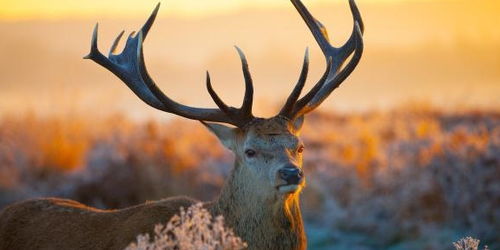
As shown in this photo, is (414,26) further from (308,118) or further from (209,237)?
(209,237)

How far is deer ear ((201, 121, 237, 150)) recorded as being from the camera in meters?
6.69

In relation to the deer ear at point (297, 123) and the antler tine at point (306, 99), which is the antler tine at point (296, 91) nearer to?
the antler tine at point (306, 99)

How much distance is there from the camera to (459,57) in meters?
37.7

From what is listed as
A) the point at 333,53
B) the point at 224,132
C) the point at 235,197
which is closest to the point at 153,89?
the point at 224,132

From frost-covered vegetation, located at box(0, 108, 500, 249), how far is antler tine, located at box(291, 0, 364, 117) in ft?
9.53

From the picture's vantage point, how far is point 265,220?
6156mm

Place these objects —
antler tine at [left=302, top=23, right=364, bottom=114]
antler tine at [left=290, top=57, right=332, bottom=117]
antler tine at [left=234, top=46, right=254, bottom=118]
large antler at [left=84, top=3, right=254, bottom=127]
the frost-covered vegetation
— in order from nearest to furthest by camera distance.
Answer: antler tine at [left=234, top=46, right=254, bottom=118] < large antler at [left=84, top=3, right=254, bottom=127] < antler tine at [left=290, top=57, right=332, bottom=117] < antler tine at [left=302, top=23, right=364, bottom=114] < the frost-covered vegetation

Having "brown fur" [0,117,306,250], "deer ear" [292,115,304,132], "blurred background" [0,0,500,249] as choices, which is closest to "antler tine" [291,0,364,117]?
"deer ear" [292,115,304,132]

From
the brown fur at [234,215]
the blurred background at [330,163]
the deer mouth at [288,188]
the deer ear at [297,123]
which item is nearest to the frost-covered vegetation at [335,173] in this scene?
the blurred background at [330,163]

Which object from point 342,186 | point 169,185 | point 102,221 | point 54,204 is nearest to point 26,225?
point 54,204

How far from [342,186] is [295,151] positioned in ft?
16.1

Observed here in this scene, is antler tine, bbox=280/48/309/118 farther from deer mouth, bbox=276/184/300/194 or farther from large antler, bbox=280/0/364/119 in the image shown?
deer mouth, bbox=276/184/300/194

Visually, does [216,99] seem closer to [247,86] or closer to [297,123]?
[247,86]

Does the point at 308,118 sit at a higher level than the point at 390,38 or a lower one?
lower
